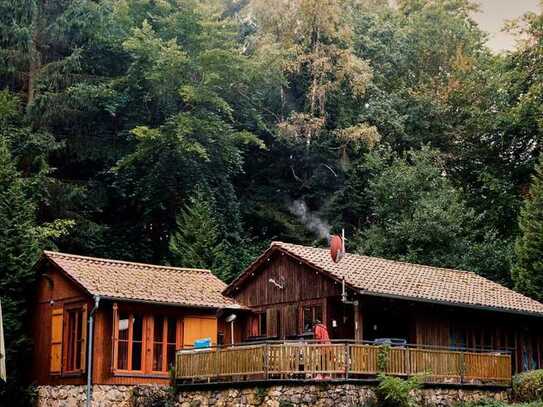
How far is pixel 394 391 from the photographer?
22688 mm

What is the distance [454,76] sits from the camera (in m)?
53.3

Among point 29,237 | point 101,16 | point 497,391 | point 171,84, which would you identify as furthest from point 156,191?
point 497,391

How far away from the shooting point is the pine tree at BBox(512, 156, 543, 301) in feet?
118

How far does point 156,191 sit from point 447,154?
17.0m

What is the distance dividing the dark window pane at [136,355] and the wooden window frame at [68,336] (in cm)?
144

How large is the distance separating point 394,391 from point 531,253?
15.7 meters

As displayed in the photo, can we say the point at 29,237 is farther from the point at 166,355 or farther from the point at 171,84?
the point at 171,84

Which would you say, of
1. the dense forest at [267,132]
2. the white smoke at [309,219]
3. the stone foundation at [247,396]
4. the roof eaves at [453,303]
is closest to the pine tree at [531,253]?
the dense forest at [267,132]

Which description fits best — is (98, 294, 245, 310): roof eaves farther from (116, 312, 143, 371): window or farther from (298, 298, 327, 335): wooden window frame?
A: (298, 298, 327, 335): wooden window frame

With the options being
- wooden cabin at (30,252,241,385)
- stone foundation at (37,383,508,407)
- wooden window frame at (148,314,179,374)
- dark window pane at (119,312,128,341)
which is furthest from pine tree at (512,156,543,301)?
dark window pane at (119,312,128,341)

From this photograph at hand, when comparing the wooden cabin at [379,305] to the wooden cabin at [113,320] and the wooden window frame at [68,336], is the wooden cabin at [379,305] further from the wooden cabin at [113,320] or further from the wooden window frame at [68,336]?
the wooden window frame at [68,336]

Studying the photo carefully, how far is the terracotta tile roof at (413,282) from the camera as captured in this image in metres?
26.9

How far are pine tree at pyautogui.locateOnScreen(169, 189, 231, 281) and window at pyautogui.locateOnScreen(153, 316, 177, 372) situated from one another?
34.2 feet

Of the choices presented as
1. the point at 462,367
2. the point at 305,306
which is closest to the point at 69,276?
the point at 305,306
